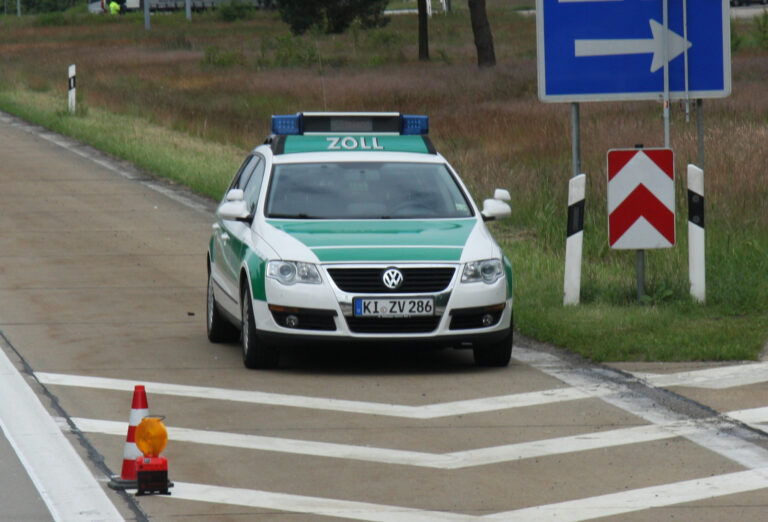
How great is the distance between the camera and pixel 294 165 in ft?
39.0

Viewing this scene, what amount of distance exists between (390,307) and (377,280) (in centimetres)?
20

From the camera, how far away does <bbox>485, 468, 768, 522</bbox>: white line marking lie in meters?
6.99

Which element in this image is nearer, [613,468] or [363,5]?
[613,468]

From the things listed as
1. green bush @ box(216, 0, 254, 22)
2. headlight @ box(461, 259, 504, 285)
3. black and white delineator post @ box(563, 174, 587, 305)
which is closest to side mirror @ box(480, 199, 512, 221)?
headlight @ box(461, 259, 504, 285)

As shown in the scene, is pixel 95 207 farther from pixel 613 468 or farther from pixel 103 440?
pixel 613 468

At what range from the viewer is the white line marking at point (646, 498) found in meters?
6.99

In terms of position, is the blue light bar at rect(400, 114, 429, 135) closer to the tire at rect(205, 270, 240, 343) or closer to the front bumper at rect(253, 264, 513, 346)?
the tire at rect(205, 270, 240, 343)

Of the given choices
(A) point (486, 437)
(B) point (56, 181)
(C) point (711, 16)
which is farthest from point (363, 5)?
(A) point (486, 437)

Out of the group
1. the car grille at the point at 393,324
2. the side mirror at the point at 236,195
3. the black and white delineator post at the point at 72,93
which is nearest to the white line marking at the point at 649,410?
the car grille at the point at 393,324

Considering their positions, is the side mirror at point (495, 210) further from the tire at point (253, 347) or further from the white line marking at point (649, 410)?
the tire at point (253, 347)

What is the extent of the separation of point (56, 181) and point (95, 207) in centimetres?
318

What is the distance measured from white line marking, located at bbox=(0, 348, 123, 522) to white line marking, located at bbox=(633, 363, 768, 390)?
393cm

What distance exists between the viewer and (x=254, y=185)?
39.6 ft

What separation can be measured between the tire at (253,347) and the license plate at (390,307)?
2.46 feet
